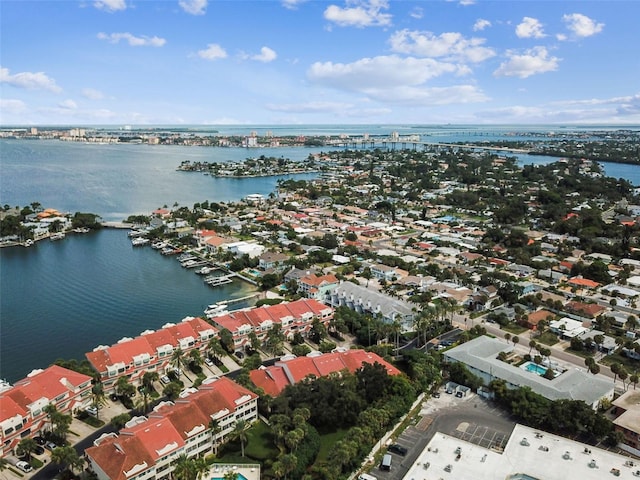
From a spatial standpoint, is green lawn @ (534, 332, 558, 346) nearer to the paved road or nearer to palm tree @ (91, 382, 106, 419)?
the paved road

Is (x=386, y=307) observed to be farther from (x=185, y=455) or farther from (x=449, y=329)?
(x=185, y=455)

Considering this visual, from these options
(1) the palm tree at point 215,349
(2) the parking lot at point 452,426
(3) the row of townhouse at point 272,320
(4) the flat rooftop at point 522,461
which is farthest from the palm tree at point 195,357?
(4) the flat rooftop at point 522,461

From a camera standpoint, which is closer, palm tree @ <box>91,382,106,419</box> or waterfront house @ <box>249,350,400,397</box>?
palm tree @ <box>91,382,106,419</box>

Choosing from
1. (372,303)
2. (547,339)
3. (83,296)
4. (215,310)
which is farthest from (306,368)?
(83,296)

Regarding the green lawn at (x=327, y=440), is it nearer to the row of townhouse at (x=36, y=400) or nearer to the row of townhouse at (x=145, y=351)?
the row of townhouse at (x=145, y=351)

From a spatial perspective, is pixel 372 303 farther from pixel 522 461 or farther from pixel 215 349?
pixel 522 461

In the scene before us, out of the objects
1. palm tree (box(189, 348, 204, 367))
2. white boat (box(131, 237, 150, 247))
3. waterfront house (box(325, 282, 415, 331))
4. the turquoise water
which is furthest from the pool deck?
white boat (box(131, 237, 150, 247))

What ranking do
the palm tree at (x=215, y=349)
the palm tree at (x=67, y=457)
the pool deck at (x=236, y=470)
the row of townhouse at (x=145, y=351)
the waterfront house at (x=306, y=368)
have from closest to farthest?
the palm tree at (x=67, y=457)
the pool deck at (x=236, y=470)
the waterfront house at (x=306, y=368)
the row of townhouse at (x=145, y=351)
the palm tree at (x=215, y=349)
